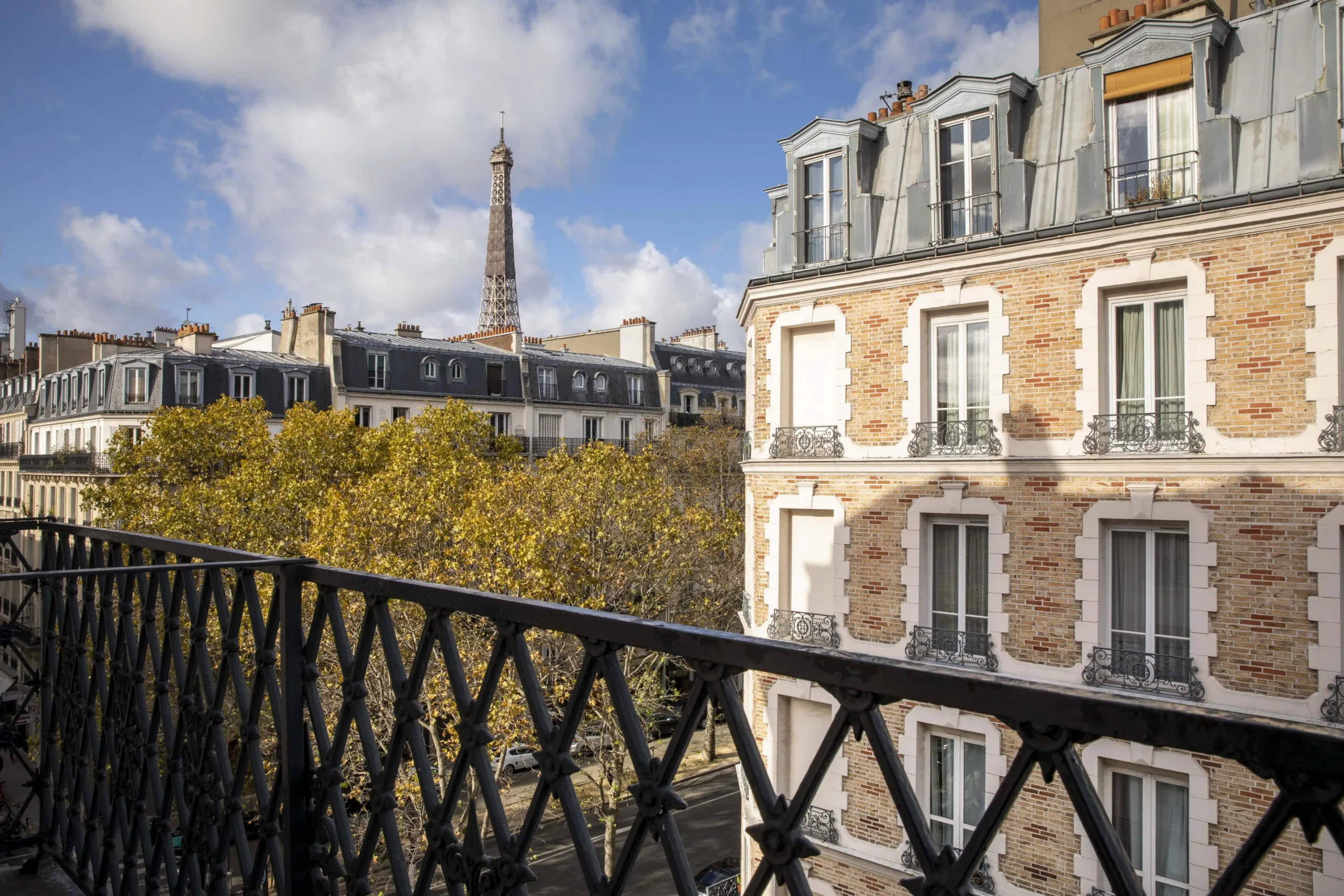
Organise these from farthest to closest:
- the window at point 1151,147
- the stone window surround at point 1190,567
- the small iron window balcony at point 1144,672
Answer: the window at point 1151,147 → the small iron window balcony at point 1144,672 → the stone window surround at point 1190,567

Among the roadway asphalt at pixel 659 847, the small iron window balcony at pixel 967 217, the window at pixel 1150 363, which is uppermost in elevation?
the small iron window balcony at pixel 967 217

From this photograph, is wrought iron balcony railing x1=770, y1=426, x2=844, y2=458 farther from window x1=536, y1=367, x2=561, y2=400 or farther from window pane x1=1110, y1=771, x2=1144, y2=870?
window x1=536, y1=367, x2=561, y2=400

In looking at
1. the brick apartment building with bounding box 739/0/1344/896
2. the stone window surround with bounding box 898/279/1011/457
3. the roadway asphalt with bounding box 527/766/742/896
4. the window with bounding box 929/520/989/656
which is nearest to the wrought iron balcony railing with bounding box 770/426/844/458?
the brick apartment building with bounding box 739/0/1344/896

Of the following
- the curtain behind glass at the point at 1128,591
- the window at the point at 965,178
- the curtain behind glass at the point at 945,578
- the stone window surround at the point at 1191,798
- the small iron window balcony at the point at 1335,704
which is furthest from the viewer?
the window at the point at 965,178

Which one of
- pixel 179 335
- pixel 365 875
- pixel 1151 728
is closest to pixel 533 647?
pixel 365 875

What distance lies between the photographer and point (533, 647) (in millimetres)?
19969

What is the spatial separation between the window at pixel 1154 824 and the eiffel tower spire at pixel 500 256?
91.5m

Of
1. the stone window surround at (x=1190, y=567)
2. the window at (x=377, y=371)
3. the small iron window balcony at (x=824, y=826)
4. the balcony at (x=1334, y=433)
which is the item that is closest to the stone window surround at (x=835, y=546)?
the small iron window balcony at (x=824, y=826)

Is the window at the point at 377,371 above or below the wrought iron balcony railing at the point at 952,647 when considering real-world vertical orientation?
above

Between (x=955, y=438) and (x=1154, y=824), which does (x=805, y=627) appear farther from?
(x=1154, y=824)

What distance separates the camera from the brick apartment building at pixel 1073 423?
32.7 feet

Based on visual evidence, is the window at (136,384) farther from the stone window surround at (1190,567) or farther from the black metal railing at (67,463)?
the stone window surround at (1190,567)

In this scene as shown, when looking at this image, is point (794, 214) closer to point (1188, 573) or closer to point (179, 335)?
point (1188, 573)

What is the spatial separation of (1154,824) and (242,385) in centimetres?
3181
